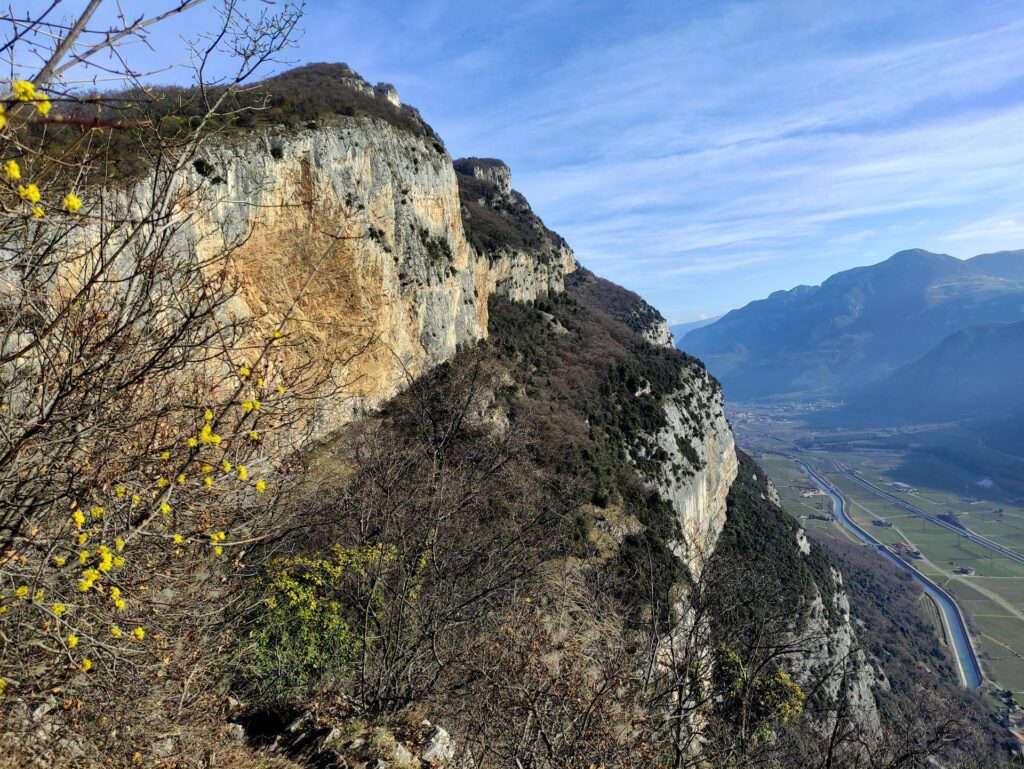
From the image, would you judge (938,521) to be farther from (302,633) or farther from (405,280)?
(302,633)

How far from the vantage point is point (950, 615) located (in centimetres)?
6831

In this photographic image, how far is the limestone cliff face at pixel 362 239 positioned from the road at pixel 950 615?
6337 centimetres

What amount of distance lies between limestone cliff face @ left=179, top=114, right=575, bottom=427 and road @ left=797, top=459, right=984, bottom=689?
2495 inches

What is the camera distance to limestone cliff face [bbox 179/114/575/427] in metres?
20.8

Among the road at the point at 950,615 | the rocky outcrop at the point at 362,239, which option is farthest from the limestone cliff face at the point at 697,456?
the road at the point at 950,615

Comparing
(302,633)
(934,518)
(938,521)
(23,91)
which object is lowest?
(938,521)

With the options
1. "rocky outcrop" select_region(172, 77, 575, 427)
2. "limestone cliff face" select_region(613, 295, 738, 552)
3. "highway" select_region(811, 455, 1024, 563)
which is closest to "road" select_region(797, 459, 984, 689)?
"highway" select_region(811, 455, 1024, 563)

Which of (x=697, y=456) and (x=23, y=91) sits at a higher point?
(x=23, y=91)

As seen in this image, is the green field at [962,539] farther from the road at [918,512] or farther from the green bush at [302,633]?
the green bush at [302,633]

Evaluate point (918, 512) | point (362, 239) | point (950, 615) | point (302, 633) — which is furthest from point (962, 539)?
point (302, 633)

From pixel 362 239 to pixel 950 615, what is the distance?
87382 millimetres

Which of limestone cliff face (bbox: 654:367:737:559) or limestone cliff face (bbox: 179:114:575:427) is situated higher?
limestone cliff face (bbox: 179:114:575:427)

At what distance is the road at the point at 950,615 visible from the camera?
2187 inches

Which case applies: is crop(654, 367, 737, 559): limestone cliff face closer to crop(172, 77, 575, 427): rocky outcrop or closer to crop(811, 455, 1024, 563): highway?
crop(172, 77, 575, 427): rocky outcrop
